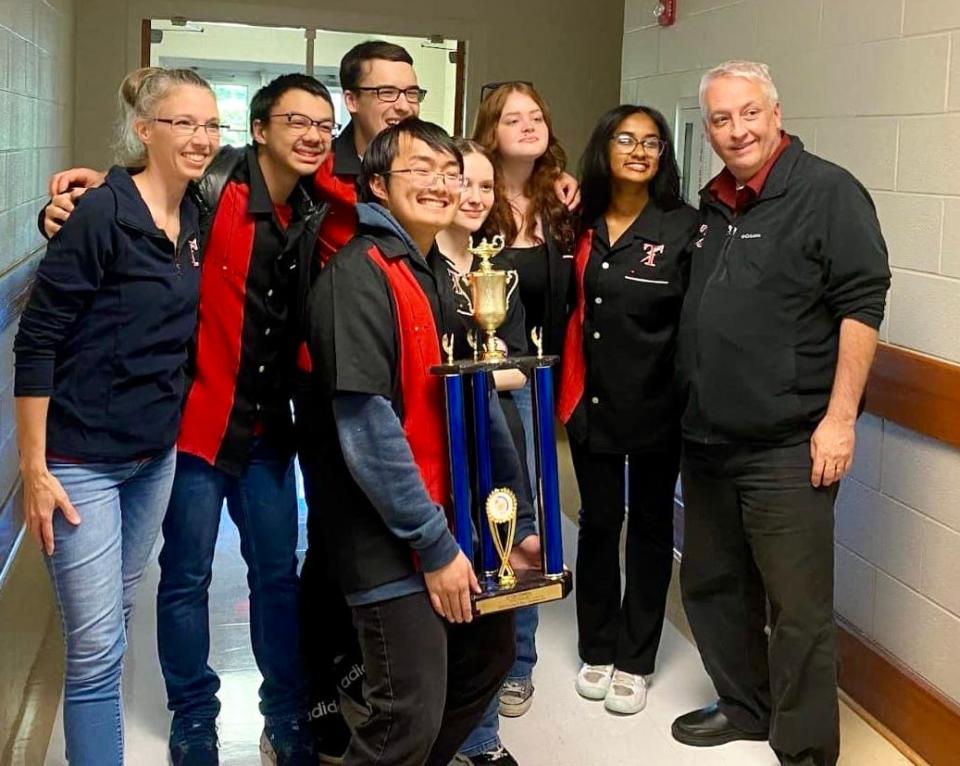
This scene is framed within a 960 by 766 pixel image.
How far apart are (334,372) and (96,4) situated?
464cm

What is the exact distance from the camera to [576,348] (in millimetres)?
2723

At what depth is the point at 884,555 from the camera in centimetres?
274

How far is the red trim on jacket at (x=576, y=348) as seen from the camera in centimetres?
269

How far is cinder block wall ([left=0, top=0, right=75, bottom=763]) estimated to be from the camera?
8.79 ft

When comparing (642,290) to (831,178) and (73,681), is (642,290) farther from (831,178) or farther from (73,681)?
(73,681)

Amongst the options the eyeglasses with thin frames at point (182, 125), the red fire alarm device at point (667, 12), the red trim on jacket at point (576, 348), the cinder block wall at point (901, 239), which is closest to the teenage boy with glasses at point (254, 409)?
the eyeglasses with thin frames at point (182, 125)

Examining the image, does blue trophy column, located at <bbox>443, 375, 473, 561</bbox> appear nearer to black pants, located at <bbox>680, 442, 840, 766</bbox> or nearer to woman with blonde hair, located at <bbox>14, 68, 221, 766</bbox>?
woman with blonde hair, located at <bbox>14, 68, 221, 766</bbox>

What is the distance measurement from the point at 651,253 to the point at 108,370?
1315mm

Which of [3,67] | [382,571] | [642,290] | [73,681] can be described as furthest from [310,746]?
[3,67]

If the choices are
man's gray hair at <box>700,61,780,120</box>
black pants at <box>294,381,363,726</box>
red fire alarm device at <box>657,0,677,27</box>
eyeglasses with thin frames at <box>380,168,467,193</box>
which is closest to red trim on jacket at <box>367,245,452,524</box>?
eyeglasses with thin frames at <box>380,168,467,193</box>

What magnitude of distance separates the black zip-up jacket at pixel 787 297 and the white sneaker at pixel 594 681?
0.82 meters

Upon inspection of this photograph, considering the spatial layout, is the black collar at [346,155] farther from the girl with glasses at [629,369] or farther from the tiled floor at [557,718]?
the tiled floor at [557,718]

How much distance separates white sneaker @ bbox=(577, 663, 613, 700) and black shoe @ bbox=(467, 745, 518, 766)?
1.59 ft

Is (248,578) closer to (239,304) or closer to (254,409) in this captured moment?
(254,409)
